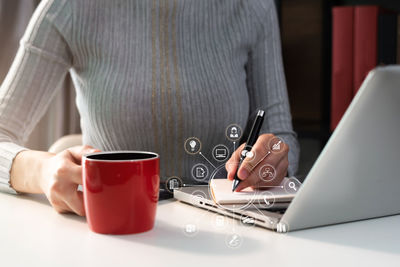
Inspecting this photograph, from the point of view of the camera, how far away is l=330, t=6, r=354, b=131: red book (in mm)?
1148

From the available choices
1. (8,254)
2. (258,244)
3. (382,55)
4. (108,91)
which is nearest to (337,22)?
(382,55)

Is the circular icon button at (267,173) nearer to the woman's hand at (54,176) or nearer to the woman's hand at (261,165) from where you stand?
the woman's hand at (261,165)

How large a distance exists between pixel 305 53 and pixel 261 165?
80 centimetres

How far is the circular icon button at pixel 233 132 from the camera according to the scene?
92cm

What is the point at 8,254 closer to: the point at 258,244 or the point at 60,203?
the point at 60,203

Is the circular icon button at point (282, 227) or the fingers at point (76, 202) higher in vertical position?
the fingers at point (76, 202)

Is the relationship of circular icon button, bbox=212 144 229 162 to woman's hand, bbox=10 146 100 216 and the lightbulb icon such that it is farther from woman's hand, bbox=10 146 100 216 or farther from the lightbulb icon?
woman's hand, bbox=10 146 100 216

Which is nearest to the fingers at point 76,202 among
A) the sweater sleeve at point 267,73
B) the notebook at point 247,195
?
the notebook at point 247,195

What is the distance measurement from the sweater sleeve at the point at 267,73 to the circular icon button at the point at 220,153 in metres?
0.19

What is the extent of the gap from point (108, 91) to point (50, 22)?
0.17 meters

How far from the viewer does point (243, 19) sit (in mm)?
1014

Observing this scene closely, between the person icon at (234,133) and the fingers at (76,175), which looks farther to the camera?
the person icon at (234,133)

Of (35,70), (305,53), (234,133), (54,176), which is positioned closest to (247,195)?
(54,176)

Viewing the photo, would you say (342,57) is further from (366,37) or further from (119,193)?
(119,193)
